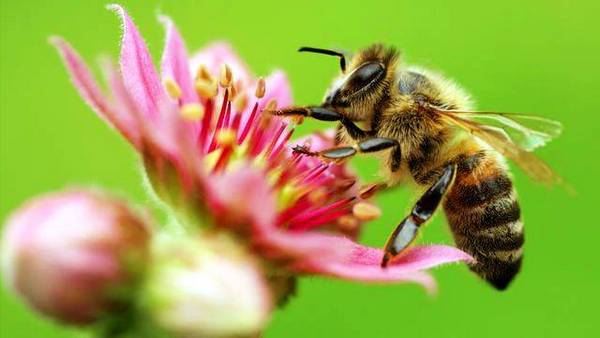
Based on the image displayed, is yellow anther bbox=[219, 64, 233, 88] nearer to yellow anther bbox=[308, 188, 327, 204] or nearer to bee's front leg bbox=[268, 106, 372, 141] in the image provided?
bee's front leg bbox=[268, 106, 372, 141]

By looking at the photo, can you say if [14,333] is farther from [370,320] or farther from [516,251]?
[516,251]

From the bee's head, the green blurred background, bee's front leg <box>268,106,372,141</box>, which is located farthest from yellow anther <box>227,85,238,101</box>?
the green blurred background

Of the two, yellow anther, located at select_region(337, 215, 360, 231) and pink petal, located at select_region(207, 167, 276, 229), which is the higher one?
pink petal, located at select_region(207, 167, 276, 229)

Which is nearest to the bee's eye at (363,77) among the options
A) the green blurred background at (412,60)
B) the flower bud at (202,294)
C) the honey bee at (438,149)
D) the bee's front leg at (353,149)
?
the honey bee at (438,149)

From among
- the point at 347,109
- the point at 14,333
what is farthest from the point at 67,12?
the point at 347,109

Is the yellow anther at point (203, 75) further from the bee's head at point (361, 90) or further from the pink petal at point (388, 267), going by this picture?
the pink petal at point (388, 267)
